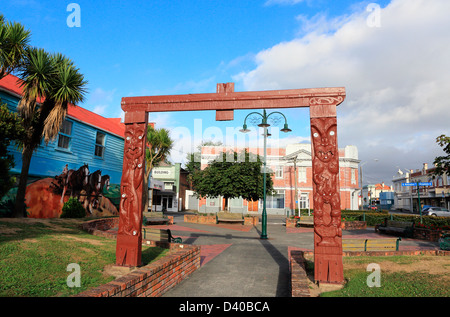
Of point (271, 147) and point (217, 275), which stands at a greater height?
point (271, 147)

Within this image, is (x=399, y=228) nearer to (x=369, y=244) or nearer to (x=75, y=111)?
(x=369, y=244)

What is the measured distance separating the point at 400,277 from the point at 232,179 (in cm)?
1707

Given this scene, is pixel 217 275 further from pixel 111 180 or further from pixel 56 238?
pixel 111 180

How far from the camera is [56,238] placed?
777cm

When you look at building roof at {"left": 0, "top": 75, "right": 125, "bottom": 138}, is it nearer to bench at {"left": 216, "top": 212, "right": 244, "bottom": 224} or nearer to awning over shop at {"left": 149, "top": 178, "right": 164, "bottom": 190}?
awning over shop at {"left": 149, "top": 178, "right": 164, "bottom": 190}

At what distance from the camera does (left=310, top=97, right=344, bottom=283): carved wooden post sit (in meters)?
5.62

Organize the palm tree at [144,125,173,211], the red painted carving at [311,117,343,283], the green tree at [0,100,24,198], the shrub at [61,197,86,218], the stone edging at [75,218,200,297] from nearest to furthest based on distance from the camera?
the stone edging at [75,218,200,297] → the red painted carving at [311,117,343,283] → the green tree at [0,100,24,198] → the shrub at [61,197,86,218] → the palm tree at [144,125,173,211]

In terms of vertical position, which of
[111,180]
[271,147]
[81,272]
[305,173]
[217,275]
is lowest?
[217,275]

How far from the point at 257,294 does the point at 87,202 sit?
15.8 meters

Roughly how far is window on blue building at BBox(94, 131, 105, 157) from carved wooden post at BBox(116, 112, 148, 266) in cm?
1470

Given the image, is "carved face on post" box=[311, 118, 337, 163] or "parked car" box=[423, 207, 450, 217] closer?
"carved face on post" box=[311, 118, 337, 163]

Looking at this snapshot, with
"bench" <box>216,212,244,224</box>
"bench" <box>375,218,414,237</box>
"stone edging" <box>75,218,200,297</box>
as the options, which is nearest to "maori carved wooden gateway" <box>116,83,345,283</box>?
"stone edging" <box>75,218,200,297</box>
